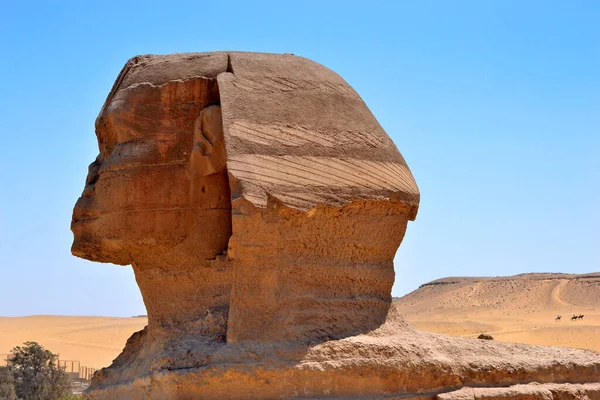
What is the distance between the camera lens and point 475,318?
42.7 m

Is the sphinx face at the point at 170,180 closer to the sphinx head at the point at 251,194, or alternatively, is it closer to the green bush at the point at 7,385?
the sphinx head at the point at 251,194

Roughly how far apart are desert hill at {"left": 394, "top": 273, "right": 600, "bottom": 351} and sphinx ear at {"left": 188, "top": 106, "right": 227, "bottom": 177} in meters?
26.3

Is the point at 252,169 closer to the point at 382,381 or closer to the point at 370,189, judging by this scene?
the point at 370,189

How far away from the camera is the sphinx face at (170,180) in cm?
622

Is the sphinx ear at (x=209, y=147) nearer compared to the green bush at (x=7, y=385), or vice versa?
the sphinx ear at (x=209, y=147)

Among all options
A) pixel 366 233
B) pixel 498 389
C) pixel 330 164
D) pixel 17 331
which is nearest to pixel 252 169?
pixel 330 164

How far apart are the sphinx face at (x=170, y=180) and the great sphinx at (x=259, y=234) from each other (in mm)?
10

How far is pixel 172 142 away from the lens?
6.27 m

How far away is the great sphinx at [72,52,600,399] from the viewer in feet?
18.7

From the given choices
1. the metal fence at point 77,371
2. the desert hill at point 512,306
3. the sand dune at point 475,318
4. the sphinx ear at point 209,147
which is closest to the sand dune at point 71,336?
the sand dune at point 475,318

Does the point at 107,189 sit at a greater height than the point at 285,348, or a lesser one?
greater

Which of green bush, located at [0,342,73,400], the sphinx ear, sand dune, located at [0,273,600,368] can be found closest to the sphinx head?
the sphinx ear

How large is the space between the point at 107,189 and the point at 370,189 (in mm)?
1963

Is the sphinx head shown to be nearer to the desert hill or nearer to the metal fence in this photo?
the metal fence
